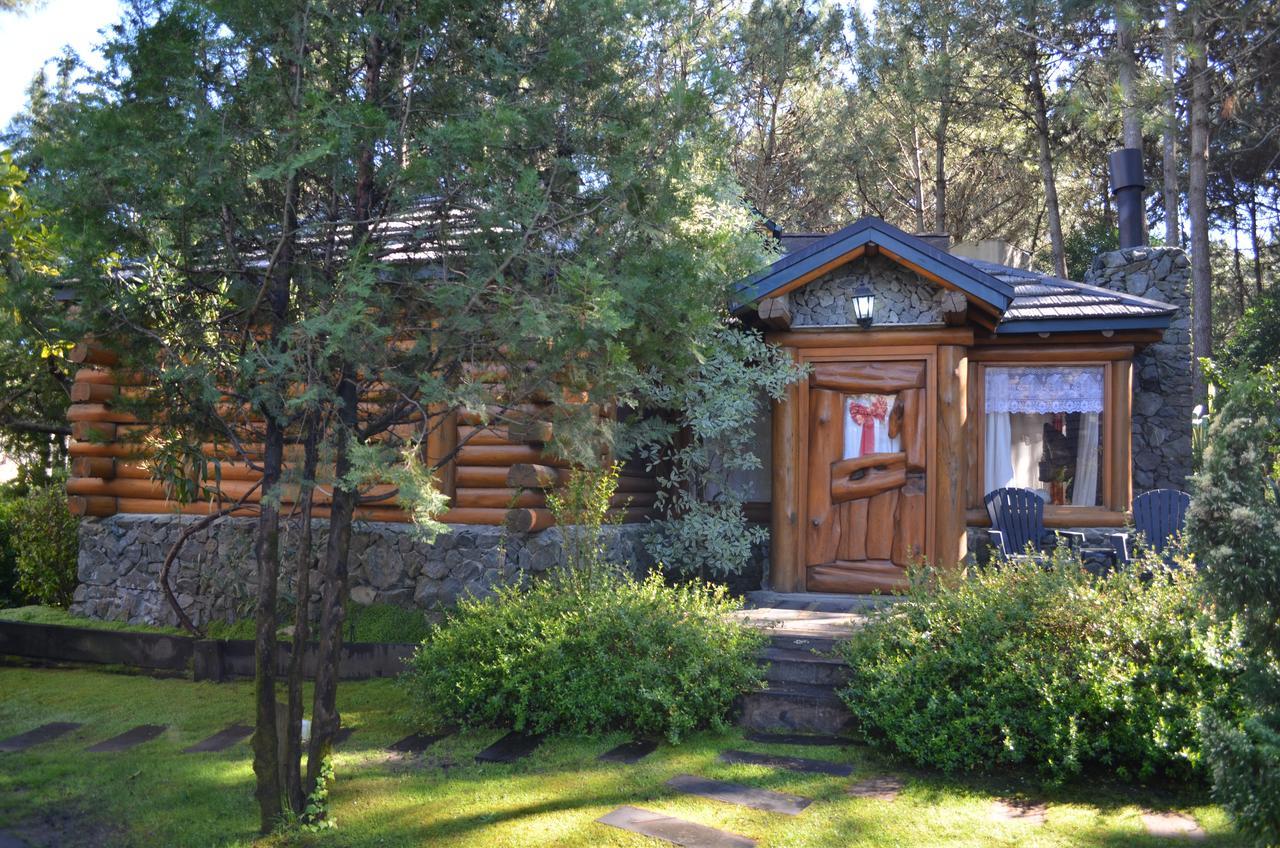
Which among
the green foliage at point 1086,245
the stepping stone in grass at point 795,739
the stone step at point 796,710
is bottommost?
the stepping stone in grass at point 795,739

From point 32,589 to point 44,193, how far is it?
8.37 m

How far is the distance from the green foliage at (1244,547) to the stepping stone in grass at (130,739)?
6.08m

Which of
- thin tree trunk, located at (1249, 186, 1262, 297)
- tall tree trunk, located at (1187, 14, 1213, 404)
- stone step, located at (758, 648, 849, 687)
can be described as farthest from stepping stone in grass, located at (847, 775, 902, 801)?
thin tree trunk, located at (1249, 186, 1262, 297)

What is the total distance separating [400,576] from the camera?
853cm

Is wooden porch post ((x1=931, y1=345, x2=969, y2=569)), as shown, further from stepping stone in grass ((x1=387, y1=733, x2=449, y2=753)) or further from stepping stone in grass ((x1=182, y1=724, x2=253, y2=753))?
stepping stone in grass ((x1=182, y1=724, x2=253, y2=753))

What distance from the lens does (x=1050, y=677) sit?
5.22 m

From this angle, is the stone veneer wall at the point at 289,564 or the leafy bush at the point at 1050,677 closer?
the leafy bush at the point at 1050,677

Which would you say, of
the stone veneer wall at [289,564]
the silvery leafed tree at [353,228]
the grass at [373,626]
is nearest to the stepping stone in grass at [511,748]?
the silvery leafed tree at [353,228]

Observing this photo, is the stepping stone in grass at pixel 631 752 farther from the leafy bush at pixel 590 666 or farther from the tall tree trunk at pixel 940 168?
the tall tree trunk at pixel 940 168

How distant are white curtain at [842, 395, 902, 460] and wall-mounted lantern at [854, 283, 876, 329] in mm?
748

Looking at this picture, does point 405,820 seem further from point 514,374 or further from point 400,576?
point 400,576

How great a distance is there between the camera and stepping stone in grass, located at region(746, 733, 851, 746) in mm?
5801

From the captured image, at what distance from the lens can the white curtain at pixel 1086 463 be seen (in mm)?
9969

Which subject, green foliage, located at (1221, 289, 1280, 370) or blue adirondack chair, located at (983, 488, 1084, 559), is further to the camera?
green foliage, located at (1221, 289, 1280, 370)
